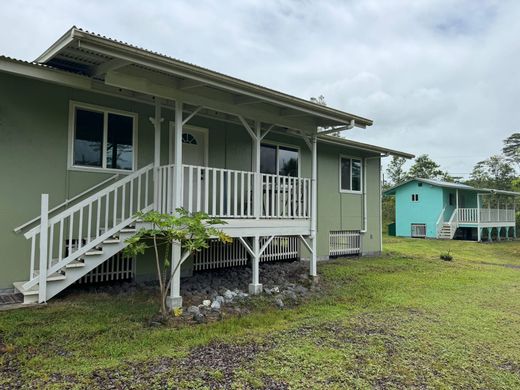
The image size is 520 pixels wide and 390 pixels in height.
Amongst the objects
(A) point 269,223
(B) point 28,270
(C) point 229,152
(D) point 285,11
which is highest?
(D) point 285,11

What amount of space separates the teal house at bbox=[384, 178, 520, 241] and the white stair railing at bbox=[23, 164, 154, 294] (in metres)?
20.5

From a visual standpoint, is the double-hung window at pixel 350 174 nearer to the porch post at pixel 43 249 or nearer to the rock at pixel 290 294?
the rock at pixel 290 294

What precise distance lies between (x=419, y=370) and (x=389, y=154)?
994cm

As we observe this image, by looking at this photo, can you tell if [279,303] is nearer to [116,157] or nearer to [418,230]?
[116,157]

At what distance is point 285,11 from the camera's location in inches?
495

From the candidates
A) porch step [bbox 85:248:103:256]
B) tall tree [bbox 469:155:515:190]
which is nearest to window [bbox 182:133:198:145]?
porch step [bbox 85:248:103:256]

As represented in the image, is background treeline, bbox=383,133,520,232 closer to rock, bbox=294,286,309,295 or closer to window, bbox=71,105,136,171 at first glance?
rock, bbox=294,286,309,295

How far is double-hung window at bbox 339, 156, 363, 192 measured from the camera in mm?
12031

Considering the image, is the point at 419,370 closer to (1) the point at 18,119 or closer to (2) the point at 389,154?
(1) the point at 18,119

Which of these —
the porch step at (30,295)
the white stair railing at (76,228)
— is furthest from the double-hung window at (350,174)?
the porch step at (30,295)

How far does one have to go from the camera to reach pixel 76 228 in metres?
6.52

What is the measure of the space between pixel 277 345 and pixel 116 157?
4697 mm

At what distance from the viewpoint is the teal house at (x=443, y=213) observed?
22578 millimetres

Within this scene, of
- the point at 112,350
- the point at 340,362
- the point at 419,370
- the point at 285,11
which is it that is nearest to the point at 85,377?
the point at 112,350
